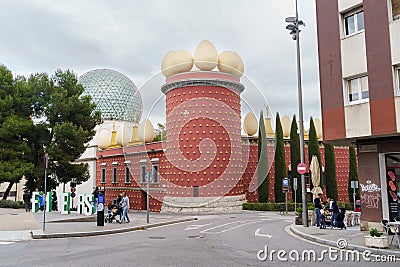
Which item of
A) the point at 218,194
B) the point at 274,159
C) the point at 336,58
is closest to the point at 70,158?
the point at 218,194

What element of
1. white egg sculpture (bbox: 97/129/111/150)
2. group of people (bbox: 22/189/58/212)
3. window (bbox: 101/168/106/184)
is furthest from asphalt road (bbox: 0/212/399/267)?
white egg sculpture (bbox: 97/129/111/150)

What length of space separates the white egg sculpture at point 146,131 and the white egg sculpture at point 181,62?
7.18 meters

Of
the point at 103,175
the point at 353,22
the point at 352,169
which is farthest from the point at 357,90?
the point at 103,175

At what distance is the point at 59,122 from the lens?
108 ft

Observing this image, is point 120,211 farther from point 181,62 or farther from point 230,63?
point 230,63

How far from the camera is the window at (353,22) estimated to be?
16.1 meters

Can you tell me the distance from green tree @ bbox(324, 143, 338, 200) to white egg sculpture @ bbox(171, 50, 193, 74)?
600 inches

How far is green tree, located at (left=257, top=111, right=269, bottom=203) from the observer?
1406 inches

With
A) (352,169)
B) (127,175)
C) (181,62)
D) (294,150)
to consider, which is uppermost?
(181,62)

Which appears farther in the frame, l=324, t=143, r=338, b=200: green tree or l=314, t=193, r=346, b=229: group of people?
l=324, t=143, r=338, b=200: green tree

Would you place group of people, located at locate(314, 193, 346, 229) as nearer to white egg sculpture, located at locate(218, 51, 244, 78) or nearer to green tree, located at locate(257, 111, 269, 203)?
green tree, located at locate(257, 111, 269, 203)

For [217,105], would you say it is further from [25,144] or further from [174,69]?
[25,144]

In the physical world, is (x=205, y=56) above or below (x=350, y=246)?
above

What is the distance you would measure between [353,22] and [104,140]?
34.4 m
